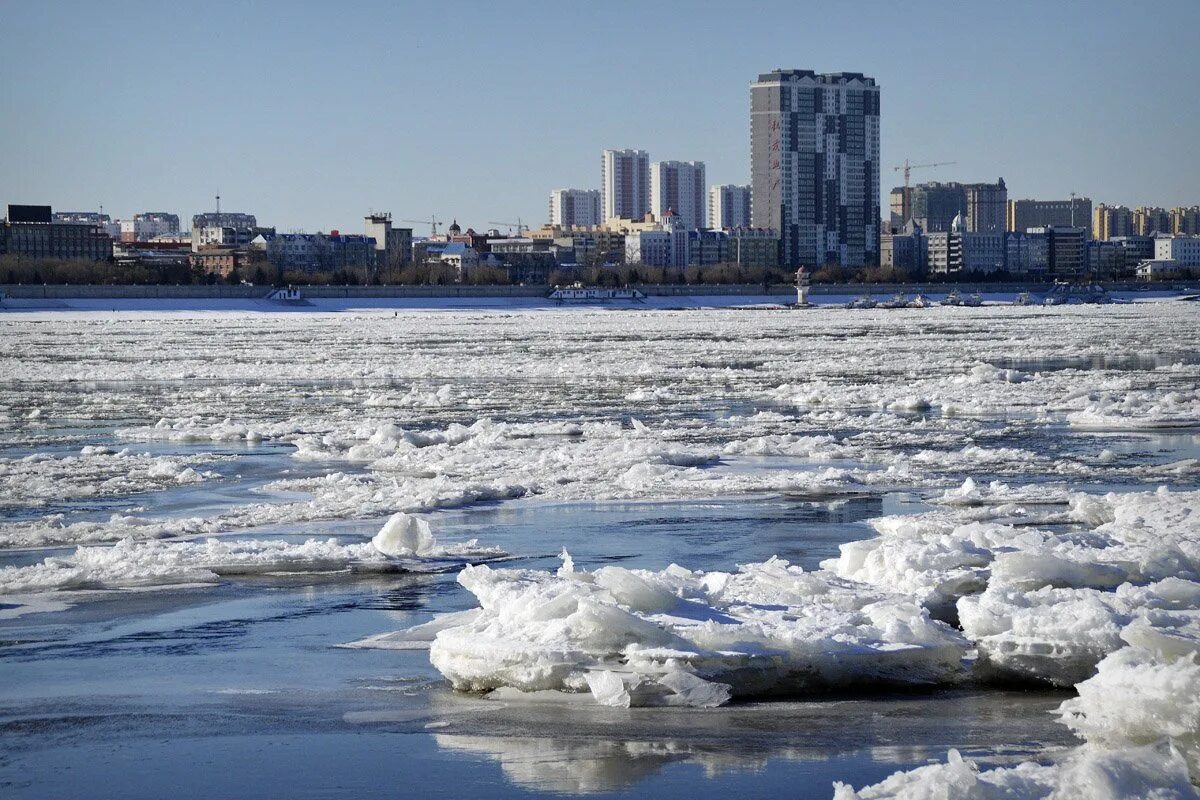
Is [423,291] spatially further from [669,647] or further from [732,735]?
[732,735]

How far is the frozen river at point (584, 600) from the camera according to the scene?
6.98 meters

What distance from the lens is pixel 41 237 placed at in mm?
194500

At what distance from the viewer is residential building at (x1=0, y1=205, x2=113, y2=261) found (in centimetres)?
19050

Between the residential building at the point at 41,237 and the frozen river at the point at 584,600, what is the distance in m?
179

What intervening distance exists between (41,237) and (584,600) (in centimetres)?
19933

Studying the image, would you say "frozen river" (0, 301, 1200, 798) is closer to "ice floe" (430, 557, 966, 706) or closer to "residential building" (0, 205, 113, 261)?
"ice floe" (430, 557, 966, 706)

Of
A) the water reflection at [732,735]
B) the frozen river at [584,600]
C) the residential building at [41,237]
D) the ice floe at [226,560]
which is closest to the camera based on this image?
the water reflection at [732,735]

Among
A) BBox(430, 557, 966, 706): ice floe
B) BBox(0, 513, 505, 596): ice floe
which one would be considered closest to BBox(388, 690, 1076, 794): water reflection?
BBox(430, 557, 966, 706): ice floe

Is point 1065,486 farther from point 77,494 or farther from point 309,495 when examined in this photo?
point 77,494

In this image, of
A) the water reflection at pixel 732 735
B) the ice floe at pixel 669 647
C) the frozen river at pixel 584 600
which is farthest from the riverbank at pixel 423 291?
the water reflection at pixel 732 735

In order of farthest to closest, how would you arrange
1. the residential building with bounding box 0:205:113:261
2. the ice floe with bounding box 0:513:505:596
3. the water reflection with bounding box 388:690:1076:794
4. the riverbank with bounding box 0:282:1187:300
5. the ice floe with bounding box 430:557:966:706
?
the residential building with bounding box 0:205:113:261, the riverbank with bounding box 0:282:1187:300, the ice floe with bounding box 0:513:505:596, the ice floe with bounding box 430:557:966:706, the water reflection with bounding box 388:690:1076:794

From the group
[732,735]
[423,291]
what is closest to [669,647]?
[732,735]

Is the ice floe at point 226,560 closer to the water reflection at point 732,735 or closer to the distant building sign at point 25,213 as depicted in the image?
the water reflection at point 732,735

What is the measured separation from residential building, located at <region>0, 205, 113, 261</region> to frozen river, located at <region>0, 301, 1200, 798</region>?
587 ft
